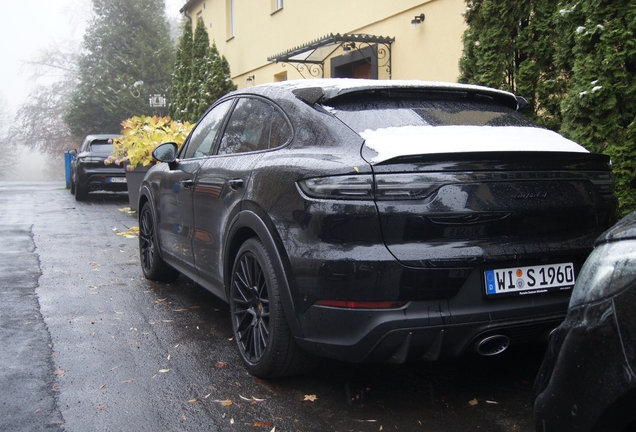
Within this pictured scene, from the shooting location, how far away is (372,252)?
2.91m

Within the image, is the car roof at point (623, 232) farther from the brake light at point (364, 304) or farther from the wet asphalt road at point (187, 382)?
the wet asphalt road at point (187, 382)

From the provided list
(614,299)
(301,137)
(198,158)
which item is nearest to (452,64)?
(198,158)

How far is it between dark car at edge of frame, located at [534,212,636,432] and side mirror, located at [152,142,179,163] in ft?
12.8

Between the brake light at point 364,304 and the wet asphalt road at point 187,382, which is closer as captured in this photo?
the brake light at point 364,304

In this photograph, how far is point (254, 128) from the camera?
4.11 meters

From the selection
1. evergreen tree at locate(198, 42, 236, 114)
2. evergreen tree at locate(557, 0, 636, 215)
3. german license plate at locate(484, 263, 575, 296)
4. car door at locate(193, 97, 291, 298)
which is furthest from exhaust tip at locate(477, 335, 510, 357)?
evergreen tree at locate(198, 42, 236, 114)

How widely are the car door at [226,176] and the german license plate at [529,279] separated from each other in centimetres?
142

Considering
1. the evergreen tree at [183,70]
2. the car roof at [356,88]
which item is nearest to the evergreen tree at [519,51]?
the car roof at [356,88]

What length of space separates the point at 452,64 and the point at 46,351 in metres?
7.36

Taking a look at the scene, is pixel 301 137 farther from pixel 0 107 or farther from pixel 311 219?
pixel 0 107

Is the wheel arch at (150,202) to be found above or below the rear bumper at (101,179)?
above

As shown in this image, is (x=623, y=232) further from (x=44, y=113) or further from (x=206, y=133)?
(x=44, y=113)

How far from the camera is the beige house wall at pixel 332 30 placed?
998 centimetres

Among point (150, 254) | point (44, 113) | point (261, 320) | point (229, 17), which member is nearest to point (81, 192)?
point (229, 17)
